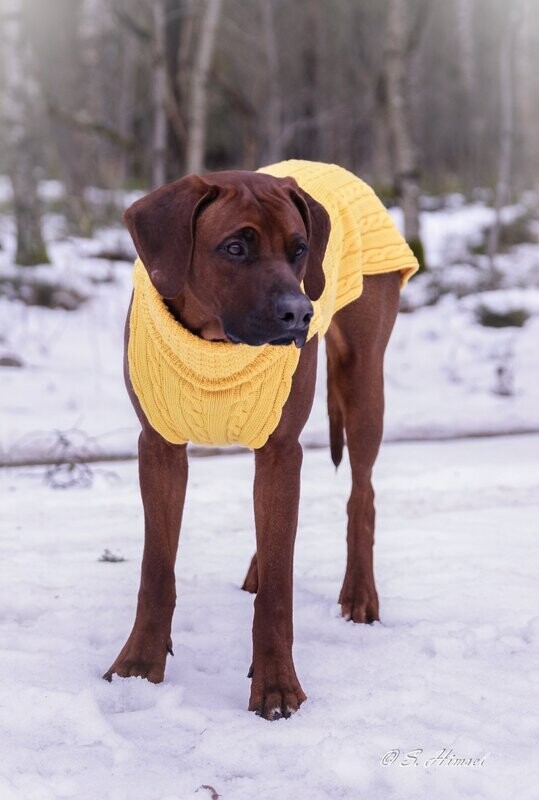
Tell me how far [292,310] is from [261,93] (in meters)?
20.6

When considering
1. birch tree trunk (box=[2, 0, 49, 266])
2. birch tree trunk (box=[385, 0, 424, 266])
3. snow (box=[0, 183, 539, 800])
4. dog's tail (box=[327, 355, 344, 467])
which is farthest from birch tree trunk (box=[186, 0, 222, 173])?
dog's tail (box=[327, 355, 344, 467])

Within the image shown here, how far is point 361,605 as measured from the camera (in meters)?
3.13

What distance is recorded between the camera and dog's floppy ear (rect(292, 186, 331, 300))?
8.41 feet

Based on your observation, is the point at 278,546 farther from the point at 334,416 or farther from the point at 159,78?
the point at 159,78

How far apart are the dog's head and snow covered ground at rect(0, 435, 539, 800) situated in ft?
3.21

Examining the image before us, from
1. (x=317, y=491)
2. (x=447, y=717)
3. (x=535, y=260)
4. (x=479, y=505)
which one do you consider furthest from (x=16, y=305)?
(x=535, y=260)

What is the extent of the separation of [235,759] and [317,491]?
262 cm

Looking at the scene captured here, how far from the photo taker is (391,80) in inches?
450

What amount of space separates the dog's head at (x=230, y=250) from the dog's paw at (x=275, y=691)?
0.90 metres

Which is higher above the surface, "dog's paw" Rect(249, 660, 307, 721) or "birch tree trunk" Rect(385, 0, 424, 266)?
"birch tree trunk" Rect(385, 0, 424, 266)

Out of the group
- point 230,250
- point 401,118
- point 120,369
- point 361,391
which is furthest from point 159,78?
point 230,250

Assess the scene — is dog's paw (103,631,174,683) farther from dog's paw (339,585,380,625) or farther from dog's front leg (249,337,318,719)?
dog's paw (339,585,380,625)

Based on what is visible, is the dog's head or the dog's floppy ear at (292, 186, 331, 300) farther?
the dog's floppy ear at (292, 186, 331, 300)

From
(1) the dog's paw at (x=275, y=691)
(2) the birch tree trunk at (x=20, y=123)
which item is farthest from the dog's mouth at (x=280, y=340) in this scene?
(2) the birch tree trunk at (x=20, y=123)
